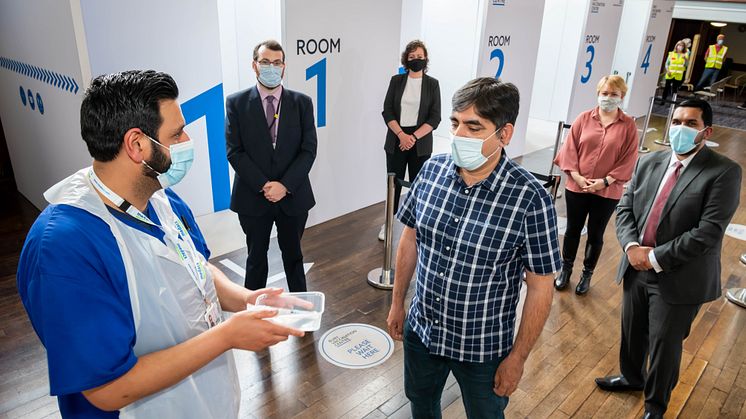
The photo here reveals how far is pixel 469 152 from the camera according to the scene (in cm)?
185

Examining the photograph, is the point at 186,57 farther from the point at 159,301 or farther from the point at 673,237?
the point at 673,237

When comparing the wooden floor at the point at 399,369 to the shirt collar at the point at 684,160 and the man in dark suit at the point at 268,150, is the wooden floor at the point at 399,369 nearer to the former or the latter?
the man in dark suit at the point at 268,150

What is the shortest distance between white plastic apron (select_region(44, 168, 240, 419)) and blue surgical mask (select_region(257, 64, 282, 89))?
189cm

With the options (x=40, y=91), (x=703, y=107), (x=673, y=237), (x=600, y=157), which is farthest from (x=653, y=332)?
(x=40, y=91)

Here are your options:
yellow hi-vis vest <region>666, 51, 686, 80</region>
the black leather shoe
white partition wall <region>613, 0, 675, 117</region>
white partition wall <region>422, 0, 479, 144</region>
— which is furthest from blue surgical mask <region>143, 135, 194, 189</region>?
yellow hi-vis vest <region>666, 51, 686, 80</region>

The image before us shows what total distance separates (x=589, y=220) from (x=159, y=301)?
3.53m

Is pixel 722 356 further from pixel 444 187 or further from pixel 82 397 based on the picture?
pixel 82 397

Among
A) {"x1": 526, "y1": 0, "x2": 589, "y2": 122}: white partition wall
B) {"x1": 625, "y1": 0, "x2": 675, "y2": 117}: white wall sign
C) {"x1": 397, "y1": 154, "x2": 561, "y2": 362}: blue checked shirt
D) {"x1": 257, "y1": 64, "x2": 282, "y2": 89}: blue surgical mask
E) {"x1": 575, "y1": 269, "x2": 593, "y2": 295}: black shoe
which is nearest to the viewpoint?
{"x1": 397, "y1": 154, "x2": 561, "y2": 362}: blue checked shirt

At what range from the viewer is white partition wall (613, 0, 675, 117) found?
10.6 m

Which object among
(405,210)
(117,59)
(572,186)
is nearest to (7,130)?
(117,59)

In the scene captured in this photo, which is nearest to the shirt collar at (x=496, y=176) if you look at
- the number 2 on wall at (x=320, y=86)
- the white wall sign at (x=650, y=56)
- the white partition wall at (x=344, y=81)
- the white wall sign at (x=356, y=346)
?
the white wall sign at (x=356, y=346)

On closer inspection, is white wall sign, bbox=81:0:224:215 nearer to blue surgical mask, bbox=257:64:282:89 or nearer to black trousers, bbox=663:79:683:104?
blue surgical mask, bbox=257:64:282:89

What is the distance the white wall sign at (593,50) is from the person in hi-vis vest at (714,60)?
260 inches

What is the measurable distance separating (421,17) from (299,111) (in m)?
5.01
